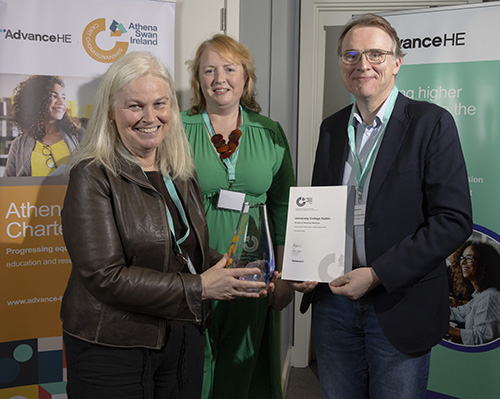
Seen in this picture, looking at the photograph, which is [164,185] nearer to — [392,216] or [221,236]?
[221,236]

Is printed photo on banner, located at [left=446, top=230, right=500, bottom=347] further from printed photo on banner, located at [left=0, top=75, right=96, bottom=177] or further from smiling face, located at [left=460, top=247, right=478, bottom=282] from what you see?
printed photo on banner, located at [left=0, top=75, right=96, bottom=177]

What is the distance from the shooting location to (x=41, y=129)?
7.57 ft

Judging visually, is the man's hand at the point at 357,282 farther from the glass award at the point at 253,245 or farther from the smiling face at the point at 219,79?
the smiling face at the point at 219,79

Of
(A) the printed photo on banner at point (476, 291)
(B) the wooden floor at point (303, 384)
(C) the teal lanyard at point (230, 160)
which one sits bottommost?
(B) the wooden floor at point (303, 384)

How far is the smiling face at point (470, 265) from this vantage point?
2830 millimetres

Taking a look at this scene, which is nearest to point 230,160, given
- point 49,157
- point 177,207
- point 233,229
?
point 233,229

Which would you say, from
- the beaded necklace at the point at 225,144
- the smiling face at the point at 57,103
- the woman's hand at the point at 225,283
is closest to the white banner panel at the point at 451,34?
the beaded necklace at the point at 225,144

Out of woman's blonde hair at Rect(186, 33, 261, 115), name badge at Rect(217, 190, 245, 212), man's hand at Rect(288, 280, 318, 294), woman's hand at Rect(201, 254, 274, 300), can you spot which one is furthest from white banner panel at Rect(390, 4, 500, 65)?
woman's hand at Rect(201, 254, 274, 300)

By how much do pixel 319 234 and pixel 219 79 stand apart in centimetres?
84

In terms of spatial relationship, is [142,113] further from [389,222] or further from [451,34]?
[451,34]

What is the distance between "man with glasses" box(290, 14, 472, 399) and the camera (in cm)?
155

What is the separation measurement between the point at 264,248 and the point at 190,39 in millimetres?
1473

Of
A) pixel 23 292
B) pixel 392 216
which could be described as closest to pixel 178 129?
pixel 392 216

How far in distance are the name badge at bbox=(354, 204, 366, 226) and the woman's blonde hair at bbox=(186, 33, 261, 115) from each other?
85cm
